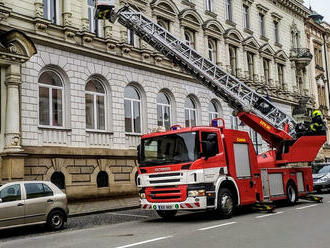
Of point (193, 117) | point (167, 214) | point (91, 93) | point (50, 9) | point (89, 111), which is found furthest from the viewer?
point (193, 117)

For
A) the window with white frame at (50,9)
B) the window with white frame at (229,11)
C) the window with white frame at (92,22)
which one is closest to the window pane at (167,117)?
the window with white frame at (92,22)

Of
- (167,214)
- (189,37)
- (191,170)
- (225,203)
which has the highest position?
(189,37)

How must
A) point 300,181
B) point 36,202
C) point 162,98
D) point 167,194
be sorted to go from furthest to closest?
point 162,98 < point 300,181 < point 167,194 < point 36,202

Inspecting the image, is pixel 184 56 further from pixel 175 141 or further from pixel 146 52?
pixel 146 52

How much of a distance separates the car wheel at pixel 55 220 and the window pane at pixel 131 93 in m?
12.2

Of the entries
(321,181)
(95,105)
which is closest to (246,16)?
(321,181)

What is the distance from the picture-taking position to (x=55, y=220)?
41.9 feet

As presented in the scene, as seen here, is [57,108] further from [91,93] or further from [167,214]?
[167,214]

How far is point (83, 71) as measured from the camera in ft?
71.8

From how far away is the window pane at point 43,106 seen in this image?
65.6 ft

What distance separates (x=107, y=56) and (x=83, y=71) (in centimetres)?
171

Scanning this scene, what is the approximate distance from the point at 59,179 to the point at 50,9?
26.5 feet

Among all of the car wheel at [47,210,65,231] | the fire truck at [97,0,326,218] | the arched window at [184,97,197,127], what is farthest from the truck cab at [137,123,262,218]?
the arched window at [184,97,197,127]

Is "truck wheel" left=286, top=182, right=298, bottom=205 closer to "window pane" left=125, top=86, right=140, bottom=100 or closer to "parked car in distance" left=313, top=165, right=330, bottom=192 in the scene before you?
"parked car in distance" left=313, top=165, right=330, bottom=192
